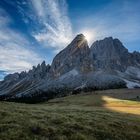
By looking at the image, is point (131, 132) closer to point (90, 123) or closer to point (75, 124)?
point (90, 123)

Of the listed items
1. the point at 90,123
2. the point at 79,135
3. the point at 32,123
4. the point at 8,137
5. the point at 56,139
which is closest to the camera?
the point at 8,137

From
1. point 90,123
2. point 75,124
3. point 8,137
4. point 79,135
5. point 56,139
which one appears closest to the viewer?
point 8,137

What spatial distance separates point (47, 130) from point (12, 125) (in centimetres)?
357

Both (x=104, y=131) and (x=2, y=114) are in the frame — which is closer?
(x=104, y=131)

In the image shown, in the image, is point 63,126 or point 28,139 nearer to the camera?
point 28,139

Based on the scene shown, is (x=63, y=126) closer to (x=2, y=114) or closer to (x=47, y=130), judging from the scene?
(x=47, y=130)

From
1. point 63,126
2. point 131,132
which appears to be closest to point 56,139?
point 63,126

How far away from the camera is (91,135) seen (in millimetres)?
23578

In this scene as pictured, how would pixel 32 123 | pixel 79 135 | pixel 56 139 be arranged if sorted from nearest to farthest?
pixel 56 139
pixel 79 135
pixel 32 123

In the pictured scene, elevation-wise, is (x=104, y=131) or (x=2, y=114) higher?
(x=2, y=114)

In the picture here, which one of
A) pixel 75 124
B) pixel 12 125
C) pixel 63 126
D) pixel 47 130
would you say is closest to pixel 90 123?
pixel 75 124

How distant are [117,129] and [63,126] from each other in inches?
278

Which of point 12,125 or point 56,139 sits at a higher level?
point 12,125

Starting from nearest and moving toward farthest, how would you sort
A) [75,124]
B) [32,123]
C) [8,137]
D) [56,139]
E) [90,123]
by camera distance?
[8,137] → [56,139] → [32,123] → [75,124] → [90,123]
